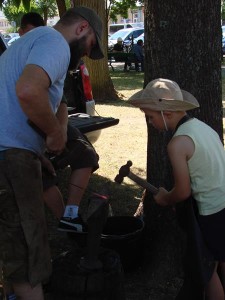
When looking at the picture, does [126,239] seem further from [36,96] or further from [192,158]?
[36,96]

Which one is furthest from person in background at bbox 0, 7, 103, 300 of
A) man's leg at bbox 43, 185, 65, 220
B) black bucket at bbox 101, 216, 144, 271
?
man's leg at bbox 43, 185, 65, 220

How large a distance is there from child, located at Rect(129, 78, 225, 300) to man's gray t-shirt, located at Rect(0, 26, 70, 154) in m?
0.55

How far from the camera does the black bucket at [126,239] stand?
10.9 feet

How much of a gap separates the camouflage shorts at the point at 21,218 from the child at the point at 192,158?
2.24ft

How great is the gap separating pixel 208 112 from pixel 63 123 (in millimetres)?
1029

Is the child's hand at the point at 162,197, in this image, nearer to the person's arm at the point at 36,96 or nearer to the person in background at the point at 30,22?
the person's arm at the point at 36,96

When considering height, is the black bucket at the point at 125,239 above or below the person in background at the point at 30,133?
below

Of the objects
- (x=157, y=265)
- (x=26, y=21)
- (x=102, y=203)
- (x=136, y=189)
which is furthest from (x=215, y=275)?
(x=26, y=21)

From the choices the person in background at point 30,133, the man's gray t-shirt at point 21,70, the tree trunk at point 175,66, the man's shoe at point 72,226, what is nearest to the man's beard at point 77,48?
the person in background at point 30,133

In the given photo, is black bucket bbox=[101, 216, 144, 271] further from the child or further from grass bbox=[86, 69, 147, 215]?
grass bbox=[86, 69, 147, 215]

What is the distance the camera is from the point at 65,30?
2.55 meters

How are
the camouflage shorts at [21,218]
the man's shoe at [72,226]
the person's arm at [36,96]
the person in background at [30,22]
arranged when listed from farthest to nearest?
1. the person in background at [30,22]
2. the man's shoe at [72,226]
3. the camouflage shorts at [21,218]
4. the person's arm at [36,96]

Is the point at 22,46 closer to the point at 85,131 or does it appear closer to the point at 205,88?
the point at 205,88

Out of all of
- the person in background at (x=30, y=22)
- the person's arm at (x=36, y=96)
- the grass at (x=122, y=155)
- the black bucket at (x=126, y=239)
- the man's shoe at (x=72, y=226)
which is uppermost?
the person in background at (x=30, y=22)
